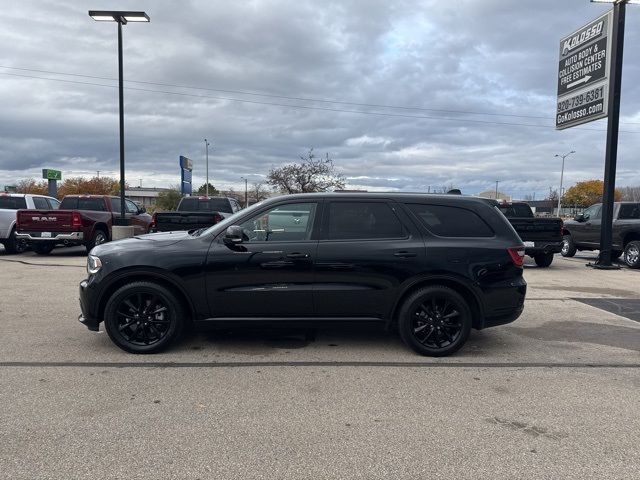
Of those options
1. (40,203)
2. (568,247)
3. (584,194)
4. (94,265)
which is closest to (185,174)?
(40,203)

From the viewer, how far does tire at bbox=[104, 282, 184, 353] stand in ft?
17.1

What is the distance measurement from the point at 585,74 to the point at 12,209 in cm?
1779

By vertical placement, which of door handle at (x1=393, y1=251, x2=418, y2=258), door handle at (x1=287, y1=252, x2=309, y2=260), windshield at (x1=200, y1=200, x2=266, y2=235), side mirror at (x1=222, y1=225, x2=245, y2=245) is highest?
windshield at (x1=200, y1=200, x2=266, y2=235)

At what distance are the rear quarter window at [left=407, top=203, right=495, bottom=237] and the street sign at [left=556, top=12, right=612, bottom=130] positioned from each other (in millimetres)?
11272

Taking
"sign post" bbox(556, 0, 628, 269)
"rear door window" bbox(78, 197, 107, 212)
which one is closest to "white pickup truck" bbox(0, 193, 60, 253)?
"rear door window" bbox(78, 197, 107, 212)

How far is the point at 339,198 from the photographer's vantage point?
5504 millimetres

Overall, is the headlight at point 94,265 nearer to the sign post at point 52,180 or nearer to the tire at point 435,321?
the tire at point 435,321

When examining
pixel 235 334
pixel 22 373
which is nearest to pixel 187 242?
pixel 235 334

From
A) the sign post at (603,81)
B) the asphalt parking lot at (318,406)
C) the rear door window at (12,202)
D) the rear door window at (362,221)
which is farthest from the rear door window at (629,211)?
the rear door window at (12,202)

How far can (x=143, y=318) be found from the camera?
17.3 ft

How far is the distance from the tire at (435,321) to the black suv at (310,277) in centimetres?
1

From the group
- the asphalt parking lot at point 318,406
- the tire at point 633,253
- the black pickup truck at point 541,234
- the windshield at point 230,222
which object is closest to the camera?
the asphalt parking lot at point 318,406

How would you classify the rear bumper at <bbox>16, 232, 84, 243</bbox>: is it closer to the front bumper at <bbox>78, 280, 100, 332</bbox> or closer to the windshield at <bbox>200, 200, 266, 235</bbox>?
the front bumper at <bbox>78, 280, 100, 332</bbox>

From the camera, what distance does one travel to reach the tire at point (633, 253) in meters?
13.5
